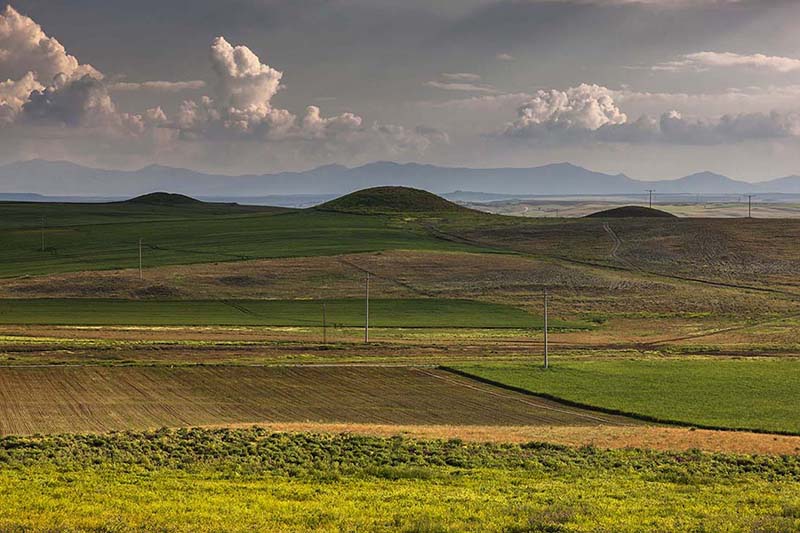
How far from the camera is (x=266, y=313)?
103 m

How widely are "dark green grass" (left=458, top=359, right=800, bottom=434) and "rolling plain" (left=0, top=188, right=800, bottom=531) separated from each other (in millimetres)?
310

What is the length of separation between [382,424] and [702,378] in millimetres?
27772

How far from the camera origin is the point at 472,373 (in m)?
64.7

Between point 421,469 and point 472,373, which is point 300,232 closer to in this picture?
point 472,373

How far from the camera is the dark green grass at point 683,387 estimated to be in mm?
49875

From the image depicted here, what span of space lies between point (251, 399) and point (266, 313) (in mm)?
49570

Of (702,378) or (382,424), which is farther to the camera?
(702,378)

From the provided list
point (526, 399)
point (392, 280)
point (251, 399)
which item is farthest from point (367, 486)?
point (392, 280)

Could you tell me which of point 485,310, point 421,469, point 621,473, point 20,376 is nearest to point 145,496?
point 421,469

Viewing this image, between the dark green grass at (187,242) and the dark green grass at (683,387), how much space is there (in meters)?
81.2

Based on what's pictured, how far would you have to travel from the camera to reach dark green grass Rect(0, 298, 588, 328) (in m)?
95.7

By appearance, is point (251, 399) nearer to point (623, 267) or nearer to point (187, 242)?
point (623, 267)

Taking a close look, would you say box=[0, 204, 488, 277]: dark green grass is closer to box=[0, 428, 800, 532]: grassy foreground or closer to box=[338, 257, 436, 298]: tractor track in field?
box=[338, 257, 436, 298]: tractor track in field

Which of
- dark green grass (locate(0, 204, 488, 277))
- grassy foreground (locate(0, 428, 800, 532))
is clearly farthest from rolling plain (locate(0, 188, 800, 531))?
dark green grass (locate(0, 204, 488, 277))
